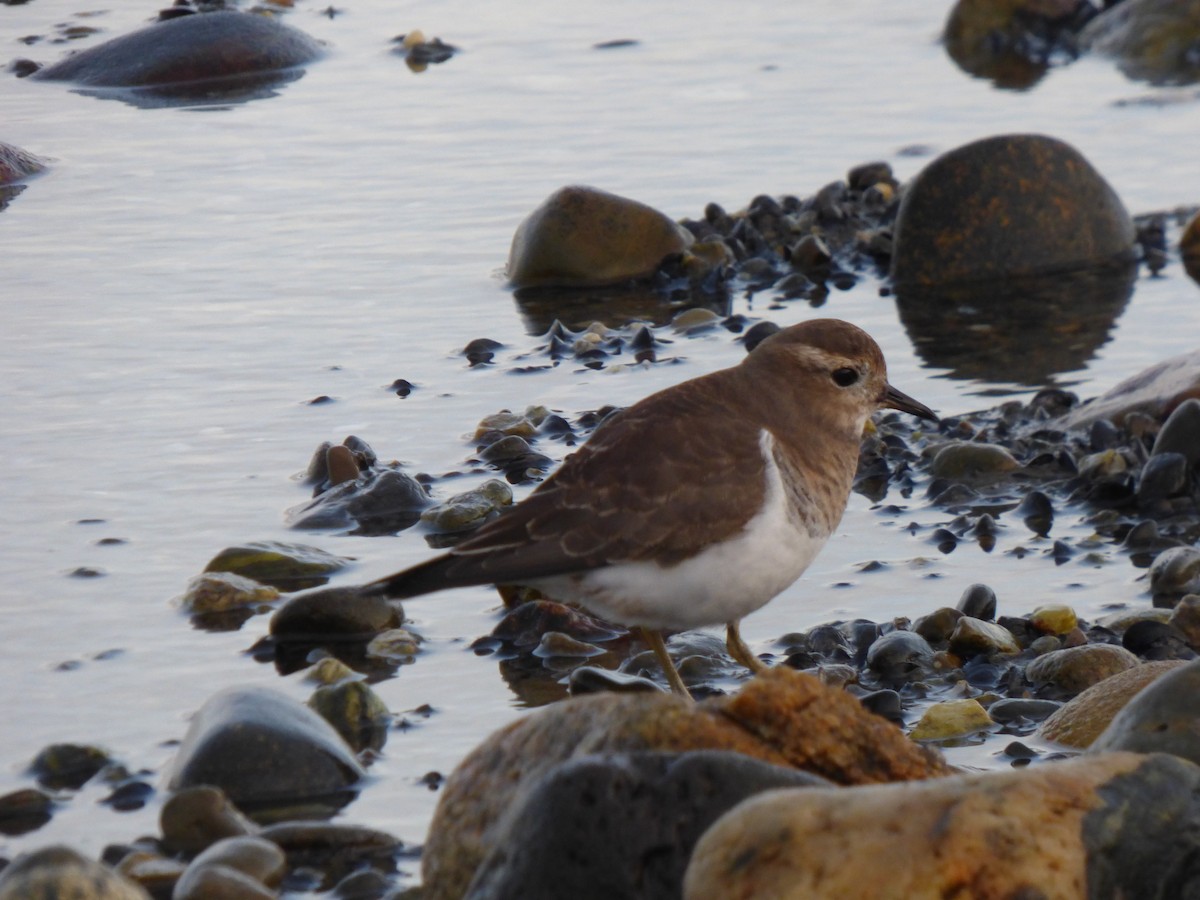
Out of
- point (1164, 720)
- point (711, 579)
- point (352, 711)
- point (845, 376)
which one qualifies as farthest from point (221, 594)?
point (1164, 720)

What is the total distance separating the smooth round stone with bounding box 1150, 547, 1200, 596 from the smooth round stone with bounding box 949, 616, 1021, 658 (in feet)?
2.61

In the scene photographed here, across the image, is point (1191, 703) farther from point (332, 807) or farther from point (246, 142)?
point (246, 142)

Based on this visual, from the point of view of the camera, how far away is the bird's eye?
6047 mm

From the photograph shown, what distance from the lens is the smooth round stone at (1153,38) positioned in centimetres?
1469

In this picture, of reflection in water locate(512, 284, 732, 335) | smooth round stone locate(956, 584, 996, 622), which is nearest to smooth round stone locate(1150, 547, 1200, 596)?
smooth round stone locate(956, 584, 996, 622)

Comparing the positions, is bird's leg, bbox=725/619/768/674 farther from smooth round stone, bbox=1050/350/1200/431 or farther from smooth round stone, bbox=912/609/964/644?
smooth round stone, bbox=1050/350/1200/431

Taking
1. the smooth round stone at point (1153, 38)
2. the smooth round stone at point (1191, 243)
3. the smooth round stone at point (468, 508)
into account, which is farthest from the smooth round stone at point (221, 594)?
the smooth round stone at point (1153, 38)

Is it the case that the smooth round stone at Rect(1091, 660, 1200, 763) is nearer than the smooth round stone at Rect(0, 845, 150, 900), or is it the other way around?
the smooth round stone at Rect(0, 845, 150, 900)

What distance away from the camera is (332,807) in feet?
16.4

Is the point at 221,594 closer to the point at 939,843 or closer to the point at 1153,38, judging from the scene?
the point at 939,843

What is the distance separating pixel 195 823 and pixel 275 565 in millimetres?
1983

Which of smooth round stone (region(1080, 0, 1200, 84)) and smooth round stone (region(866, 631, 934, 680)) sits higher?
smooth round stone (region(1080, 0, 1200, 84))

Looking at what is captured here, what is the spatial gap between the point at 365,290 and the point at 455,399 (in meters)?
1.58

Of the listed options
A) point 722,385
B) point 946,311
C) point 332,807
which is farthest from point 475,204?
point 332,807
